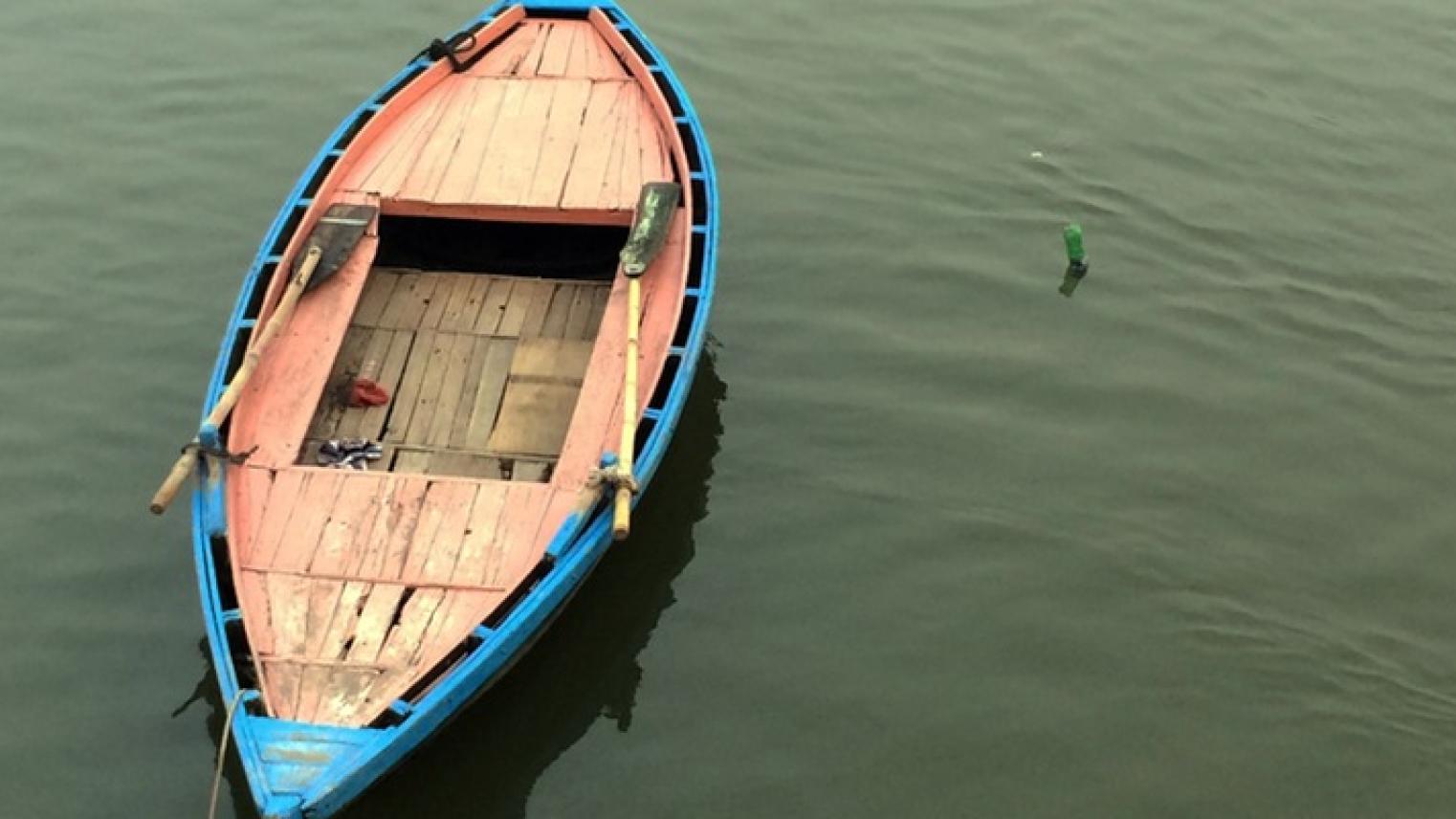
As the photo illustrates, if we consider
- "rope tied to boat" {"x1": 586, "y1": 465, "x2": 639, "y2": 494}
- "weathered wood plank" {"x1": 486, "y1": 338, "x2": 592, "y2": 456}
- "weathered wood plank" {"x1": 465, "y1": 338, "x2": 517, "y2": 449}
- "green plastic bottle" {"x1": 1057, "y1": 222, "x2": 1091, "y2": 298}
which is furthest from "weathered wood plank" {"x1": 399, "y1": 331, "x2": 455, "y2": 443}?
"green plastic bottle" {"x1": 1057, "y1": 222, "x2": 1091, "y2": 298}

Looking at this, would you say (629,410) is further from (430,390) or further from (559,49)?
(559,49)

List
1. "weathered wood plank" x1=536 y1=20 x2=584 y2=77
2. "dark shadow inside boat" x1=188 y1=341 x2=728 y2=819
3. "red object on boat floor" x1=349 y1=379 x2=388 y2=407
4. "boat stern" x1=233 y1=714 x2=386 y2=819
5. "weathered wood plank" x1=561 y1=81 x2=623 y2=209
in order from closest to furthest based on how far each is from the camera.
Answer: "boat stern" x1=233 y1=714 x2=386 y2=819 < "dark shadow inside boat" x1=188 y1=341 x2=728 y2=819 < "red object on boat floor" x1=349 y1=379 x2=388 y2=407 < "weathered wood plank" x1=561 y1=81 x2=623 y2=209 < "weathered wood plank" x1=536 y1=20 x2=584 y2=77

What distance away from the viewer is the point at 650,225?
9.09 metres

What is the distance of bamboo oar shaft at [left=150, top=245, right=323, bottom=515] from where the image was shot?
715cm

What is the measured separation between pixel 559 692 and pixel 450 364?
7.63 ft

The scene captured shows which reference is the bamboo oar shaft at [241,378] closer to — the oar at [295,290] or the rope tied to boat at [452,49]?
the oar at [295,290]

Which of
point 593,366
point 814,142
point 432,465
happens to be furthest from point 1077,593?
point 814,142

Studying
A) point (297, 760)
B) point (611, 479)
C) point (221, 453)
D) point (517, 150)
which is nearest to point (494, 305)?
point (517, 150)

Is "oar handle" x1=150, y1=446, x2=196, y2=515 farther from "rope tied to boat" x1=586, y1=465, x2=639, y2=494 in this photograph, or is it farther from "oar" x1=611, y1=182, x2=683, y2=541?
"oar" x1=611, y1=182, x2=683, y2=541

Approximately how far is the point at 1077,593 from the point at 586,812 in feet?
10.3

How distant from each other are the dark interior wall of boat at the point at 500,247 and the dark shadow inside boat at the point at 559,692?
168 centimetres

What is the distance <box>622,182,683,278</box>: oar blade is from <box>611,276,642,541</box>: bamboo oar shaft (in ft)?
0.47

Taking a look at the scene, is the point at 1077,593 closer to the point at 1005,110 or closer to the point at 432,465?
the point at 432,465

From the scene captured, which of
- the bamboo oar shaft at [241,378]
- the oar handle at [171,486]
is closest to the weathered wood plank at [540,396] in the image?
the bamboo oar shaft at [241,378]
